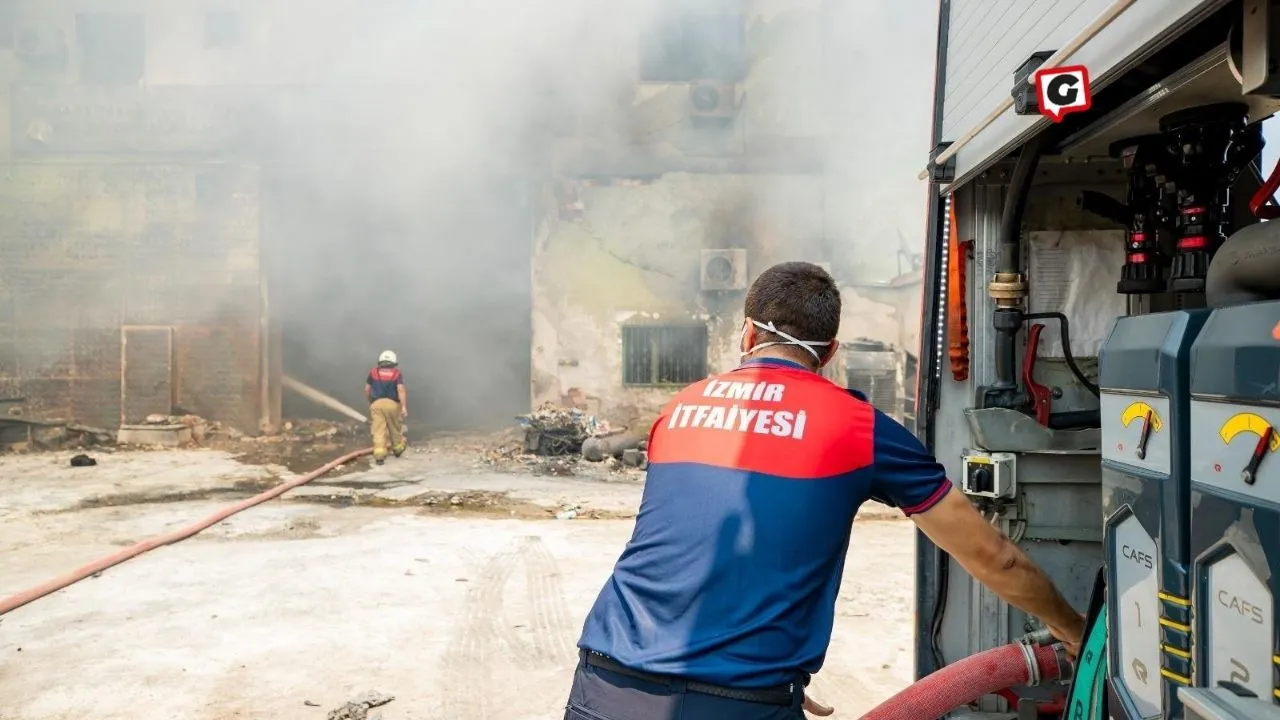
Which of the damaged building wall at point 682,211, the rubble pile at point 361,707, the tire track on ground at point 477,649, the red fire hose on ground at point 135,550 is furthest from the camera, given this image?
the damaged building wall at point 682,211

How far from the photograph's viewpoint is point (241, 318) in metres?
13.9

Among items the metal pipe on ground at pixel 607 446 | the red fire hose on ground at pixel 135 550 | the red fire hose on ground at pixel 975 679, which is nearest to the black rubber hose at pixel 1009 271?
the red fire hose on ground at pixel 975 679

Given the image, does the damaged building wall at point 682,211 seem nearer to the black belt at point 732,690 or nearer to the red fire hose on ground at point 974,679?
the red fire hose on ground at point 974,679

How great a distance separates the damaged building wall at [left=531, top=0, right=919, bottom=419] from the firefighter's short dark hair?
11.2 m

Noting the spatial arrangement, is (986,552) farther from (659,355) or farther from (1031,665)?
(659,355)

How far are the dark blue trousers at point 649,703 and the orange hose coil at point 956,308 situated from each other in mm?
1660

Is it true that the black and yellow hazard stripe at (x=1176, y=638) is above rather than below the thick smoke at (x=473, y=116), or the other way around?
below

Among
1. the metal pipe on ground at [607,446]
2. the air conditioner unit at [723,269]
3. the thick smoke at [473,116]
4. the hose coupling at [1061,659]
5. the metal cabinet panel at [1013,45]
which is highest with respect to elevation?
the thick smoke at [473,116]

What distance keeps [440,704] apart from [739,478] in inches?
100

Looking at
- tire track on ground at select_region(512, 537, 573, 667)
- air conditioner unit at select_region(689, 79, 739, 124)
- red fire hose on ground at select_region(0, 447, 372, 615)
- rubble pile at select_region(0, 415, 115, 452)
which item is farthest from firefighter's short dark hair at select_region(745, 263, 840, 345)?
rubble pile at select_region(0, 415, 115, 452)

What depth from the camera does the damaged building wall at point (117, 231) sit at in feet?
45.2

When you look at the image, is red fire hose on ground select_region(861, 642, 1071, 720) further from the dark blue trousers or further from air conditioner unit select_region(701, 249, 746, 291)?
air conditioner unit select_region(701, 249, 746, 291)

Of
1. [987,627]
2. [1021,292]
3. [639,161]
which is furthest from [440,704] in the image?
[639,161]

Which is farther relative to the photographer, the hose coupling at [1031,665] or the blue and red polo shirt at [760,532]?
the hose coupling at [1031,665]
